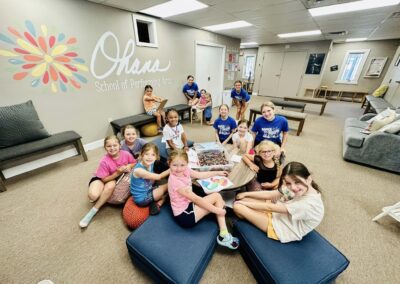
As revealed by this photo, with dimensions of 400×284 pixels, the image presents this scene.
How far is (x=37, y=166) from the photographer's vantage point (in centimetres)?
264

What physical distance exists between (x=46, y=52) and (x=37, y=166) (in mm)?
1774

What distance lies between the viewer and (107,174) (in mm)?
1806

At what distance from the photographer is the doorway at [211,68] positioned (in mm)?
5215

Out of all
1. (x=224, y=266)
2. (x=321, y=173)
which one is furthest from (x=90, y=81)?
(x=321, y=173)

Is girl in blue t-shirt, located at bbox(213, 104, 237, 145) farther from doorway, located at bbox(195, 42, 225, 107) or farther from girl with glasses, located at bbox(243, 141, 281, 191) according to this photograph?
doorway, located at bbox(195, 42, 225, 107)

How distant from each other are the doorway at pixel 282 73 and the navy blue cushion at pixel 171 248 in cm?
866

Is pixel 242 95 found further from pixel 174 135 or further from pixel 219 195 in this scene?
pixel 219 195

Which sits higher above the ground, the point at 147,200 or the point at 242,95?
the point at 242,95

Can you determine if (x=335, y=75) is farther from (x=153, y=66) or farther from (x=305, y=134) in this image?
(x=153, y=66)

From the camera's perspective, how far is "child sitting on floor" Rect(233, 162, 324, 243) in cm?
109

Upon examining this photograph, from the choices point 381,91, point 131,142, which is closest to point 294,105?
point 381,91

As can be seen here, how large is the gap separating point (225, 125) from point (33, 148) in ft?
8.89

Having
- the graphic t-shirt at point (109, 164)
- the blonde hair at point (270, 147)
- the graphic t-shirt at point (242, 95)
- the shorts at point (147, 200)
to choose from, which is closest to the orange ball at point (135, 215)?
the shorts at point (147, 200)

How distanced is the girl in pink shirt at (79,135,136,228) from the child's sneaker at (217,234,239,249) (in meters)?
1.18
